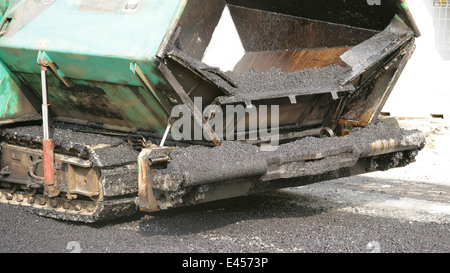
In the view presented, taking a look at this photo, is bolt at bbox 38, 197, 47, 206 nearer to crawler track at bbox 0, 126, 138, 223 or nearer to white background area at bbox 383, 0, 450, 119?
crawler track at bbox 0, 126, 138, 223

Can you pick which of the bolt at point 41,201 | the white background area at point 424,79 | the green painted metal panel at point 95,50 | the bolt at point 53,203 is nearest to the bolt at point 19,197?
the bolt at point 41,201

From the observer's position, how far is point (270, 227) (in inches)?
207

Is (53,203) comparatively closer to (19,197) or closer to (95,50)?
(19,197)

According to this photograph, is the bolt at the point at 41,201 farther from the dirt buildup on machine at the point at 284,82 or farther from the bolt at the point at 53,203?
the dirt buildup on machine at the point at 284,82

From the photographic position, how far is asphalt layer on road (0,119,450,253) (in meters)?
4.71

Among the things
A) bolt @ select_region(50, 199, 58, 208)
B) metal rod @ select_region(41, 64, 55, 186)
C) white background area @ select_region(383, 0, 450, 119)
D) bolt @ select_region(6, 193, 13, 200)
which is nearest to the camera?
metal rod @ select_region(41, 64, 55, 186)

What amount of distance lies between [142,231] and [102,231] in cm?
34

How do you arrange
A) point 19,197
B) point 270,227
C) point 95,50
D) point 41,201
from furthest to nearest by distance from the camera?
1. point 19,197
2. point 41,201
3. point 270,227
4. point 95,50

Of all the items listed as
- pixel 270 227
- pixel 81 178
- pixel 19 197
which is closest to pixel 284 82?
pixel 270 227

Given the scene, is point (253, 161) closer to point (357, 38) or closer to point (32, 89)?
point (357, 38)

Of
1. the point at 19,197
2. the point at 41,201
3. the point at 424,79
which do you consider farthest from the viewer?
the point at 424,79

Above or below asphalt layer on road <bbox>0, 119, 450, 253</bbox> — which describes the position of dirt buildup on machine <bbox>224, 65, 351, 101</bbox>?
above

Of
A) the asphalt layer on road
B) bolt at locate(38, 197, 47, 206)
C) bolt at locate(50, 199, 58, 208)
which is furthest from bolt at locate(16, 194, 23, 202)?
bolt at locate(50, 199, 58, 208)
